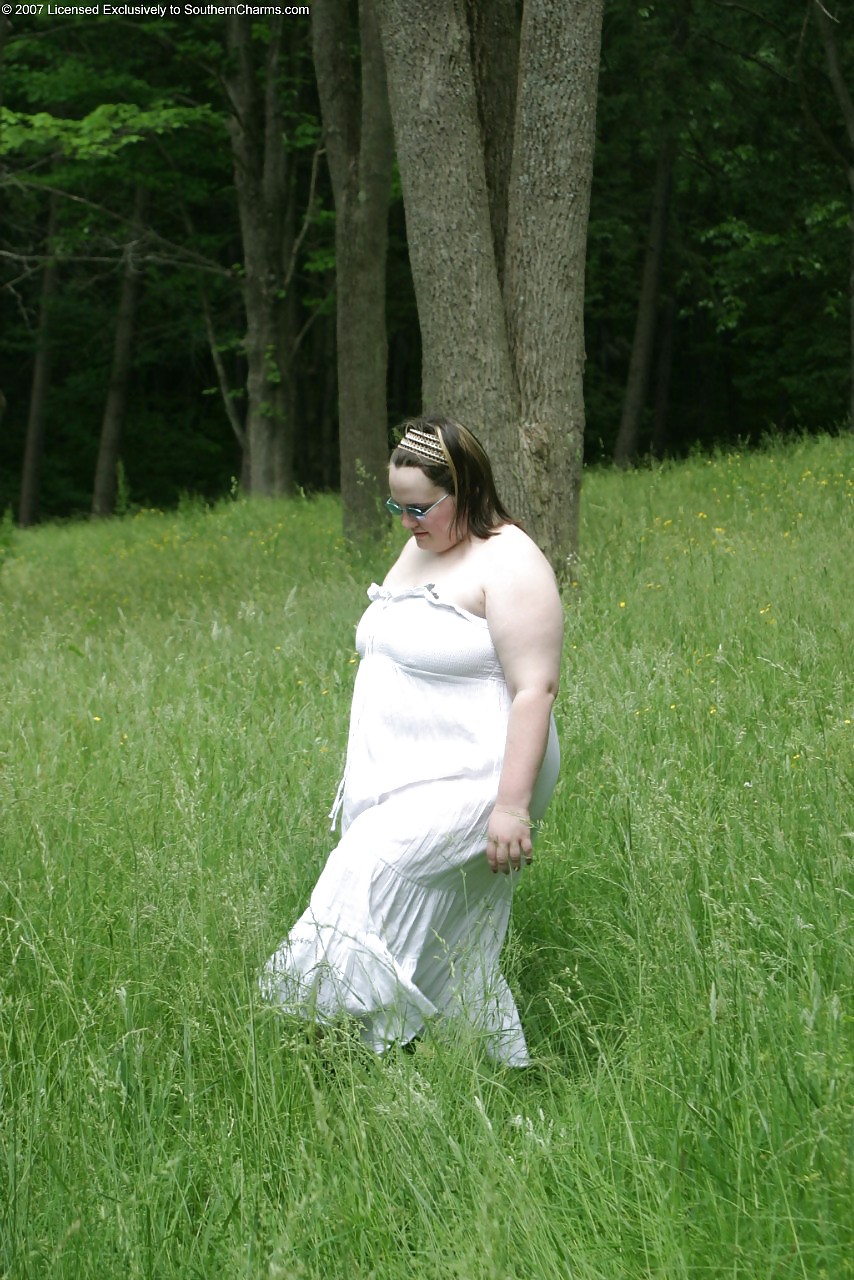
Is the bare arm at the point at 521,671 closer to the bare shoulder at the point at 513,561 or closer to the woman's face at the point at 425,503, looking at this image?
the bare shoulder at the point at 513,561

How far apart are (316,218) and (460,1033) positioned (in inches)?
723

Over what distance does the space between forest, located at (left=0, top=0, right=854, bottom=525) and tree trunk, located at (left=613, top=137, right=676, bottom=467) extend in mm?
49

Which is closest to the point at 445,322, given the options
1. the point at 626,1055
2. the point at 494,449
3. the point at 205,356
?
the point at 494,449

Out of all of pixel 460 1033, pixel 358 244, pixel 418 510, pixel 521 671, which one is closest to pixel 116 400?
pixel 358 244

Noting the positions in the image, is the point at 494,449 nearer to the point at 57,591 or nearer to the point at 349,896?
the point at 349,896

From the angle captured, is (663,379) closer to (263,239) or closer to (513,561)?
(263,239)

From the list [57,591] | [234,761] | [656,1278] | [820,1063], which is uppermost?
[820,1063]

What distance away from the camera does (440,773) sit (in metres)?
3.56

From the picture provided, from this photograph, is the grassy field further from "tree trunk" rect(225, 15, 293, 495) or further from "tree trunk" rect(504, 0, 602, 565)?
"tree trunk" rect(225, 15, 293, 495)

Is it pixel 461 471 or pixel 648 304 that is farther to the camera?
pixel 648 304

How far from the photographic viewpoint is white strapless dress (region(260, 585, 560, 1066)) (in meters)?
3.45

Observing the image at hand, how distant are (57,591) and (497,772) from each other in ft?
32.3

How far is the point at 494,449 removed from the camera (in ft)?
26.1

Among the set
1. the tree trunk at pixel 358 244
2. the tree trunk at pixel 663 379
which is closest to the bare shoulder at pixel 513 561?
the tree trunk at pixel 358 244
